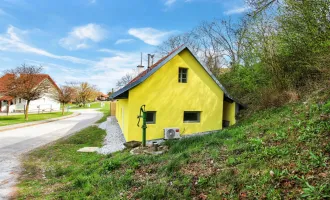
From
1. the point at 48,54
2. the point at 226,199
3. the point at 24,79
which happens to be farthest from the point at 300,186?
the point at 48,54

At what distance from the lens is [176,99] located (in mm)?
11641

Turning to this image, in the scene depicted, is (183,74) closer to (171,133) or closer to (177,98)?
(177,98)

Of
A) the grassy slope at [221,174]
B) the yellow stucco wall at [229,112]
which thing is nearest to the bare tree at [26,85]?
the grassy slope at [221,174]

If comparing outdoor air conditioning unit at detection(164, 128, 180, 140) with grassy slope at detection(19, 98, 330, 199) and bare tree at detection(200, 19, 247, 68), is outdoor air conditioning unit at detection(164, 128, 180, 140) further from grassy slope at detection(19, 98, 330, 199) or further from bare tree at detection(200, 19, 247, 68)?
bare tree at detection(200, 19, 247, 68)

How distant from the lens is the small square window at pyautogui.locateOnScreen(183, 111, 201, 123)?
40.0ft

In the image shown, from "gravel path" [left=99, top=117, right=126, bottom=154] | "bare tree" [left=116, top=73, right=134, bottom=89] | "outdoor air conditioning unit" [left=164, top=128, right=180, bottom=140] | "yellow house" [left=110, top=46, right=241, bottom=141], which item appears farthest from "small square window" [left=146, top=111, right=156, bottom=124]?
"bare tree" [left=116, top=73, right=134, bottom=89]

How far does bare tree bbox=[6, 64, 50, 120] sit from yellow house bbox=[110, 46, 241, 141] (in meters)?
18.1

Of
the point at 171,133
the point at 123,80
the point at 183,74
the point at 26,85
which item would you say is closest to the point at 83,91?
the point at 123,80

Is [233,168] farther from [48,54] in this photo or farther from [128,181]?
[48,54]

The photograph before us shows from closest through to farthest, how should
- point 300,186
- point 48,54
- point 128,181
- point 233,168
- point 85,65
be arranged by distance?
1. point 300,186
2. point 233,168
3. point 128,181
4. point 48,54
5. point 85,65

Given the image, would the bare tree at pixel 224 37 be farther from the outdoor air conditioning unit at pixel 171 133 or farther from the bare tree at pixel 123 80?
the bare tree at pixel 123 80

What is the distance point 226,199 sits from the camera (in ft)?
11.2

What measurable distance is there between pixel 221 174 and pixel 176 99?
7715 millimetres

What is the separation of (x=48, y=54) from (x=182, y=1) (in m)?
22.1
